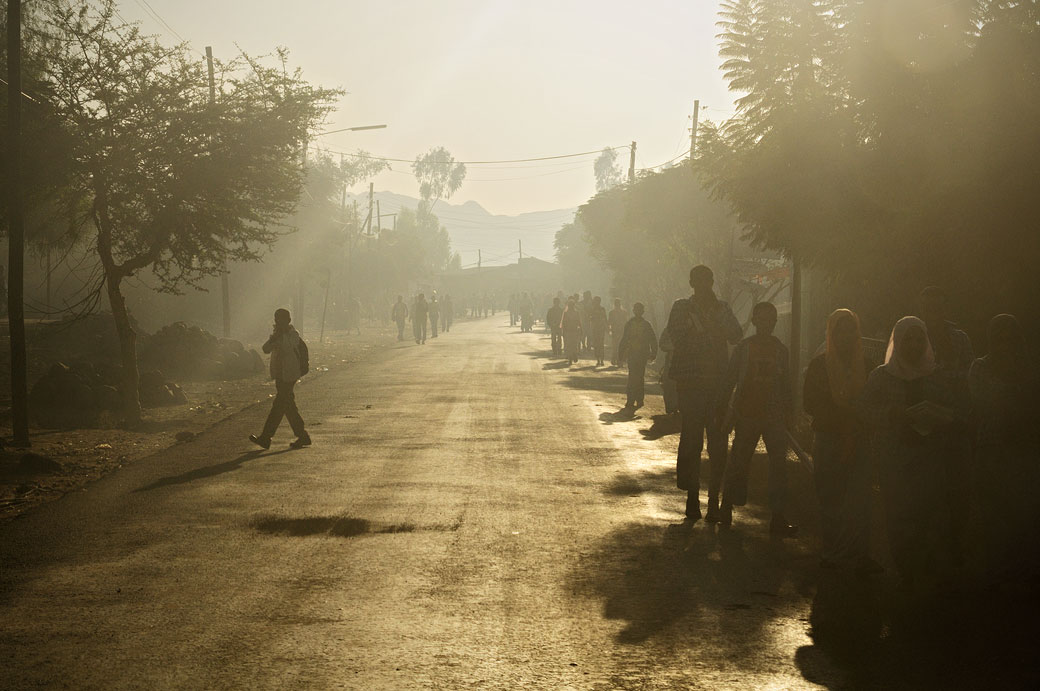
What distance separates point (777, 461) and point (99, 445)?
9.68 meters

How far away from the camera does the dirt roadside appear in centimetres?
1134

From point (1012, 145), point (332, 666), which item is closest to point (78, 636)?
point (332, 666)

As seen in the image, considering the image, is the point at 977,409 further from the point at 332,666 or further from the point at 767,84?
the point at 767,84

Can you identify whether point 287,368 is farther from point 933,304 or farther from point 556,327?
point 556,327

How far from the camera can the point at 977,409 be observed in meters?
7.59

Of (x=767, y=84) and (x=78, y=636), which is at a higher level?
(x=767, y=84)

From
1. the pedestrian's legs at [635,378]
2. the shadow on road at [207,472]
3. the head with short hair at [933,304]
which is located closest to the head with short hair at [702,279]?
the head with short hair at [933,304]

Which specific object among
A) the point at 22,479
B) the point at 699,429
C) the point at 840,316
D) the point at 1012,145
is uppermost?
the point at 1012,145

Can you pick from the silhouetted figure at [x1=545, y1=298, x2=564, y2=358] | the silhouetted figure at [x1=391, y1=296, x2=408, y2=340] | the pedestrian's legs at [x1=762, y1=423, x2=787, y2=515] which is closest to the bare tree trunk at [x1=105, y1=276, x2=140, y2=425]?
the pedestrian's legs at [x1=762, y1=423, x2=787, y2=515]

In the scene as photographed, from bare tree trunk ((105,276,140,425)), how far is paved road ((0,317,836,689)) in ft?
16.4

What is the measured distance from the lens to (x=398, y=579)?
711 cm

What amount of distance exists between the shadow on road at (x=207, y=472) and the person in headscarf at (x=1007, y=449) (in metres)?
7.40

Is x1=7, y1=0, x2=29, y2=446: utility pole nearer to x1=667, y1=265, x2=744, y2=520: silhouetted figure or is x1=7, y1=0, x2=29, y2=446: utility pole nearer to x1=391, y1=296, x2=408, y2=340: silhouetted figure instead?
x1=667, y1=265, x2=744, y2=520: silhouetted figure

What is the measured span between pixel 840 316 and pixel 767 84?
923 cm
